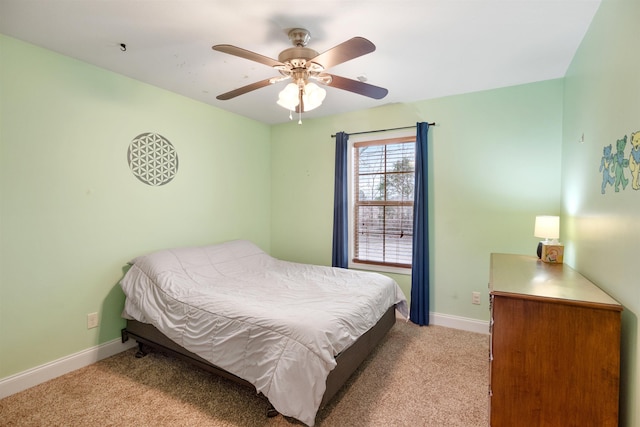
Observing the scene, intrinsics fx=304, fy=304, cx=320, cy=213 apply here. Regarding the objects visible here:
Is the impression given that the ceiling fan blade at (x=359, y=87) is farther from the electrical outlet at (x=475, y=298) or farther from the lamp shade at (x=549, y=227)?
the electrical outlet at (x=475, y=298)

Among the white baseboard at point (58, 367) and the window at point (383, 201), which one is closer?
the white baseboard at point (58, 367)

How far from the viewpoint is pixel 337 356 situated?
189cm

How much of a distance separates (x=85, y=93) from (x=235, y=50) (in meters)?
1.68

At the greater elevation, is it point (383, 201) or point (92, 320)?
point (383, 201)

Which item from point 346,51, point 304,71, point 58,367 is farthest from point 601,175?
point 58,367

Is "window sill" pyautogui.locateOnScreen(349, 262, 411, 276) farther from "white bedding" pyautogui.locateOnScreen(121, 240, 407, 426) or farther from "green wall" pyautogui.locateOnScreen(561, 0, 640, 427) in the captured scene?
"green wall" pyautogui.locateOnScreen(561, 0, 640, 427)

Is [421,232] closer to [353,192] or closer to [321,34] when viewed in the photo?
[353,192]

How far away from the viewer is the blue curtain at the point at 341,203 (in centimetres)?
372

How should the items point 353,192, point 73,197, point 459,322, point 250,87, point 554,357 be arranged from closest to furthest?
point 554,357 < point 250,87 < point 73,197 < point 459,322 < point 353,192

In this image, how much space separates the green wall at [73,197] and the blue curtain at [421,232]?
242 centimetres

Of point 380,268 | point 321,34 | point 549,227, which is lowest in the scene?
point 380,268

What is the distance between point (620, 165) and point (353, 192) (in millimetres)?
2617

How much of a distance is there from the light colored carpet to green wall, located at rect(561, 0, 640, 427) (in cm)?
103

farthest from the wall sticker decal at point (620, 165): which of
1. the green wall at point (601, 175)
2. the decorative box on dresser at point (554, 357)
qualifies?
the decorative box on dresser at point (554, 357)
